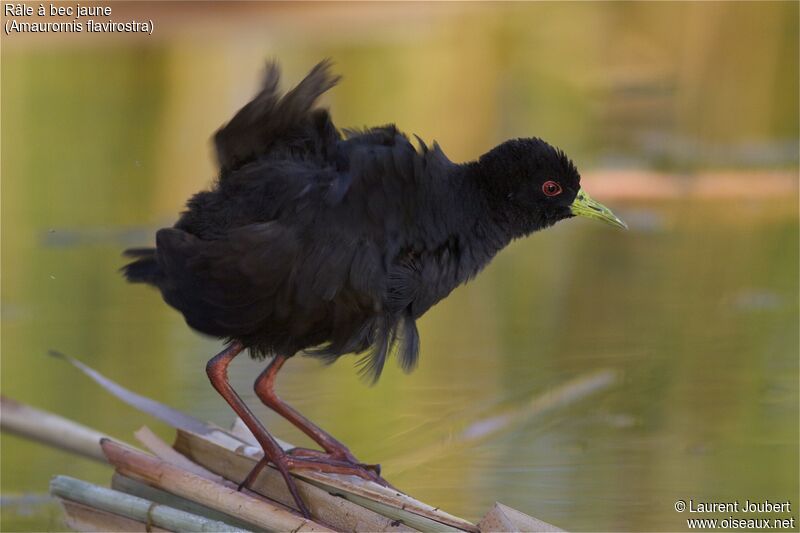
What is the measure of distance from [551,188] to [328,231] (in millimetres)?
773

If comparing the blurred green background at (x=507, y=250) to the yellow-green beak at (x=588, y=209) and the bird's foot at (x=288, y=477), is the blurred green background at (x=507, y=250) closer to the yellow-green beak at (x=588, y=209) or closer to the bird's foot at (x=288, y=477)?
the bird's foot at (x=288, y=477)

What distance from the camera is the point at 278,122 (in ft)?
11.1

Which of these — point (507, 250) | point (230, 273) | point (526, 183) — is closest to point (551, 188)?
point (526, 183)

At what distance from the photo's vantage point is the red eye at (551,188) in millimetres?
3492

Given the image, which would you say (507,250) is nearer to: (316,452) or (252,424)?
(316,452)

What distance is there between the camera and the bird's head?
3.43 meters

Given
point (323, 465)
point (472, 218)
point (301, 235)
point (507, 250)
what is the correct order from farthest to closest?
1. point (507, 250)
2. point (323, 465)
3. point (472, 218)
4. point (301, 235)

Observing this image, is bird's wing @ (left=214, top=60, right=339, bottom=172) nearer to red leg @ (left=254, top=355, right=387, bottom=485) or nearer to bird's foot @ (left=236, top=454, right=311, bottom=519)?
red leg @ (left=254, top=355, right=387, bottom=485)

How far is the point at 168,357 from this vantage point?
5168mm

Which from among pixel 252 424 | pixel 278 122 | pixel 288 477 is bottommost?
pixel 288 477

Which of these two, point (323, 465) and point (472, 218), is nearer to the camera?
point (472, 218)

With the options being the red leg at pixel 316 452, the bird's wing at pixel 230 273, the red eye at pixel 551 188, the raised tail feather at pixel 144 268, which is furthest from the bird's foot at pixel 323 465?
the red eye at pixel 551 188

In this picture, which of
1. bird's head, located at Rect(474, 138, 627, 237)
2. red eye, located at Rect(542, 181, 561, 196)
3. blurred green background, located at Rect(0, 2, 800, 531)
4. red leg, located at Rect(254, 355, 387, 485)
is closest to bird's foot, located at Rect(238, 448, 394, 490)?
red leg, located at Rect(254, 355, 387, 485)

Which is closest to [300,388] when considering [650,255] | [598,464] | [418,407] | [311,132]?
[418,407]
